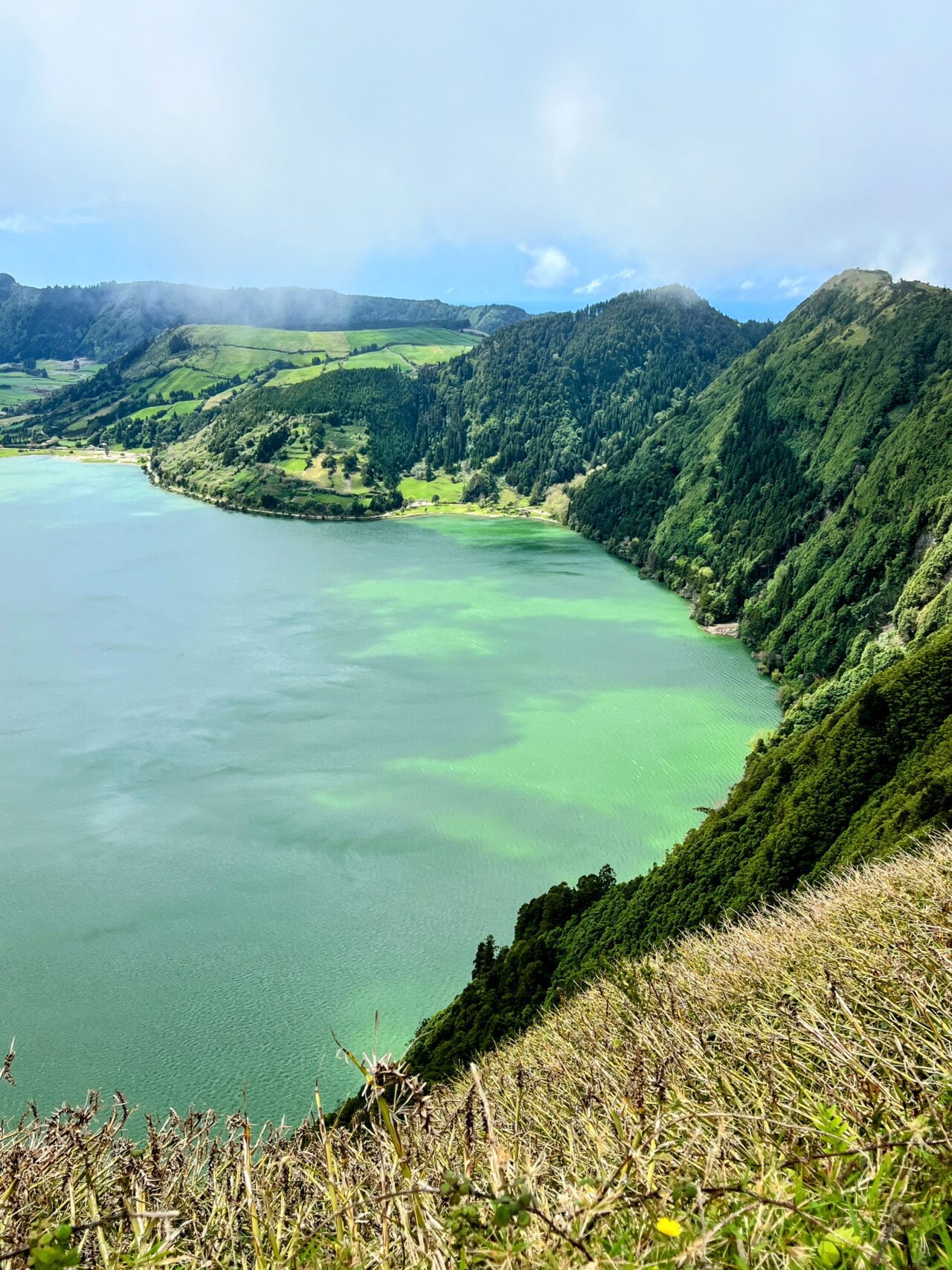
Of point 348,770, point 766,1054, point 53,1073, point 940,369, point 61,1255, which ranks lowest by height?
point 53,1073

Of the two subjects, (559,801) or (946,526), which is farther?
(946,526)

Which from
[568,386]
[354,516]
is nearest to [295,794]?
[354,516]

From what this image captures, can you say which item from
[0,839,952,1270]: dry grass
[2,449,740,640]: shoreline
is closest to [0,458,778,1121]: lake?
[0,839,952,1270]: dry grass

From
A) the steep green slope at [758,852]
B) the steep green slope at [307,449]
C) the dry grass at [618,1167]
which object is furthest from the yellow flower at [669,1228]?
the steep green slope at [307,449]

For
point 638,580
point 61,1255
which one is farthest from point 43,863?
point 638,580

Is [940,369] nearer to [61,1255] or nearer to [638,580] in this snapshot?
[638,580]

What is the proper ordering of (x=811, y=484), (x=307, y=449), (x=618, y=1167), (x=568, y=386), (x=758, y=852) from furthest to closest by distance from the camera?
(x=568, y=386), (x=307, y=449), (x=811, y=484), (x=758, y=852), (x=618, y=1167)

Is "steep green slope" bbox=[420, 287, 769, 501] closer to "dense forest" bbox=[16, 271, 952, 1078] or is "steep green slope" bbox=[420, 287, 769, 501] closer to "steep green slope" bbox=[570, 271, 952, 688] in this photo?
"dense forest" bbox=[16, 271, 952, 1078]

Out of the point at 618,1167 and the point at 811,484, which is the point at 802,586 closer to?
the point at 811,484
